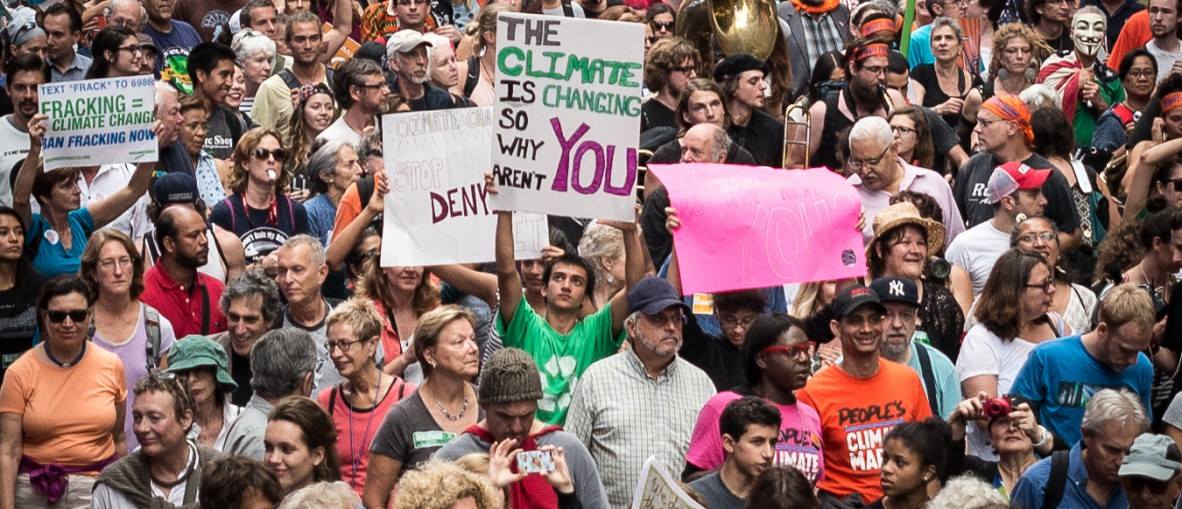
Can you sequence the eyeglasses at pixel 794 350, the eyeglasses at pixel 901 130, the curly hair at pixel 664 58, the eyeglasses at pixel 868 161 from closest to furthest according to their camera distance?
the eyeglasses at pixel 794 350, the eyeglasses at pixel 868 161, the eyeglasses at pixel 901 130, the curly hair at pixel 664 58

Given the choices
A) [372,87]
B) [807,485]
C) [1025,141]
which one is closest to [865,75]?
[1025,141]

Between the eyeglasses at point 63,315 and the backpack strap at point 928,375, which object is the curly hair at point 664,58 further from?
the eyeglasses at point 63,315

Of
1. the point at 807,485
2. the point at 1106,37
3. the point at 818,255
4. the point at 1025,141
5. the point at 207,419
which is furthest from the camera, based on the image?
the point at 1106,37

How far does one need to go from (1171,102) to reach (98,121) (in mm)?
6319

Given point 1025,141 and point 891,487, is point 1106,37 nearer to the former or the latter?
point 1025,141

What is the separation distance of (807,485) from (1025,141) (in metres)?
5.72

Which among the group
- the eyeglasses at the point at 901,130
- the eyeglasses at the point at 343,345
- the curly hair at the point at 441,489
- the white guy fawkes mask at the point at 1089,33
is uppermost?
the white guy fawkes mask at the point at 1089,33

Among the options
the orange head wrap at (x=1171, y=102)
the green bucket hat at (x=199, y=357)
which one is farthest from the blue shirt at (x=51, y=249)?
the orange head wrap at (x=1171, y=102)

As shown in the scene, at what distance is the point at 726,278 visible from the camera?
11164 mm

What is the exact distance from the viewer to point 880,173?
1330 cm

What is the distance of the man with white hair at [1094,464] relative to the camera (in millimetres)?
9562

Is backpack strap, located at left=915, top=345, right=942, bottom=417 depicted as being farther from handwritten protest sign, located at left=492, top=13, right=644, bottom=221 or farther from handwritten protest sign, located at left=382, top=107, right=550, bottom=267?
handwritten protest sign, located at left=382, top=107, right=550, bottom=267

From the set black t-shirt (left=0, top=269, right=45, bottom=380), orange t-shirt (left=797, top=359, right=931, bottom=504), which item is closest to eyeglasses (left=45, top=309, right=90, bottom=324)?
black t-shirt (left=0, top=269, right=45, bottom=380)

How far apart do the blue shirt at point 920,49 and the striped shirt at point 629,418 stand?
7.67 meters
